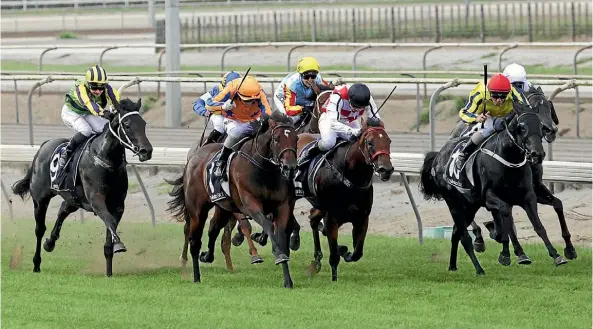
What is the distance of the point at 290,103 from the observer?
15.1 metres

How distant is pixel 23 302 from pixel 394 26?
71.6ft

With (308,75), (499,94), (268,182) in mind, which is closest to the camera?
(268,182)

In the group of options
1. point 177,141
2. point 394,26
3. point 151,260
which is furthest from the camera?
point 394,26

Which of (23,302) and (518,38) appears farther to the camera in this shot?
(518,38)

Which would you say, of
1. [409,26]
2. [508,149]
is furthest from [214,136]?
[409,26]

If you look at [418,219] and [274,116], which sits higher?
[274,116]

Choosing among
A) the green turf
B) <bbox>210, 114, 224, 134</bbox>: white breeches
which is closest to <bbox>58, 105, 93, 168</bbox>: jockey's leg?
the green turf

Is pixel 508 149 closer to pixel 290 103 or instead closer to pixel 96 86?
pixel 290 103

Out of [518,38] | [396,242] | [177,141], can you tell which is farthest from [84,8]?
[396,242]

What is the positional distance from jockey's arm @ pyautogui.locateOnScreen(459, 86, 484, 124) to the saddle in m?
3.59

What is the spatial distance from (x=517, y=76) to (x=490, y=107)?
1.91 feet

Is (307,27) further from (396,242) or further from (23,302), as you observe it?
(23,302)

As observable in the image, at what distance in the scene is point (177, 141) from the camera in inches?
787

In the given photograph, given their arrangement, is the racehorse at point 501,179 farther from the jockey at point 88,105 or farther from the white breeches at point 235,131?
the jockey at point 88,105
